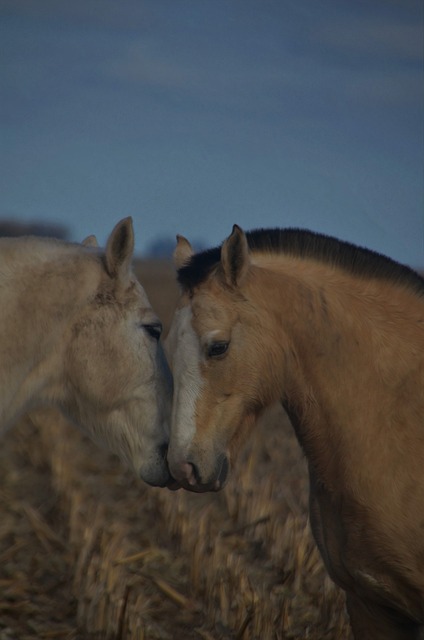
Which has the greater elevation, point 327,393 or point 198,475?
point 327,393

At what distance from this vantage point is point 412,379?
4.61 meters

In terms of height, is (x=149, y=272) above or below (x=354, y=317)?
above

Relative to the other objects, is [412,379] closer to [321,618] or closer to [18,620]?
[321,618]

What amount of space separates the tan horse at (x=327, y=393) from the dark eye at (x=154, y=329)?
35 centimetres

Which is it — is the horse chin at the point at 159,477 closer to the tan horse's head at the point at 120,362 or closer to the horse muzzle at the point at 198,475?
the tan horse's head at the point at 120,362

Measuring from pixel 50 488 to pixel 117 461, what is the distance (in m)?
0.77

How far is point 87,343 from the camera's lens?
196 inches

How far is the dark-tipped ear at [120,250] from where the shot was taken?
4.94 meters

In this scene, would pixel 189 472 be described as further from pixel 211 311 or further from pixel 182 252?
pixel 182 252

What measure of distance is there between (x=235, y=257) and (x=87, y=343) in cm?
93

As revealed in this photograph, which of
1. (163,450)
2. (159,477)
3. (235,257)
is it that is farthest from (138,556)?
(235,257)

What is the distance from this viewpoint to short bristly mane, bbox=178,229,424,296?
4867 mm

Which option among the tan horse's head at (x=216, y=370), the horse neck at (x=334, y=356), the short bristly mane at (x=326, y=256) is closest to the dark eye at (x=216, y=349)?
the tan horse's head at (x=216, y=370)

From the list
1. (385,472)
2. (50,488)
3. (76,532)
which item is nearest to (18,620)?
(76,532)
